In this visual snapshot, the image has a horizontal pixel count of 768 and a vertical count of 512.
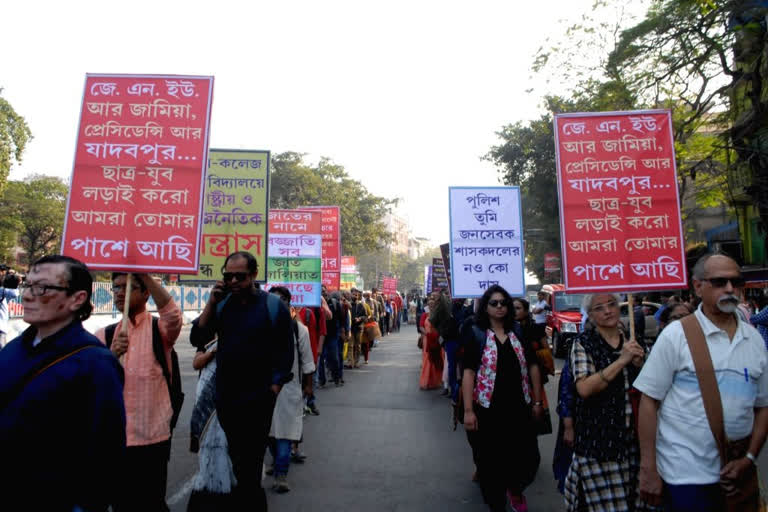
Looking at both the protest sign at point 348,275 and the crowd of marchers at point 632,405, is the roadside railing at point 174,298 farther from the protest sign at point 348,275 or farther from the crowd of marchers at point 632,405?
the crowd of marchers at point 632,405

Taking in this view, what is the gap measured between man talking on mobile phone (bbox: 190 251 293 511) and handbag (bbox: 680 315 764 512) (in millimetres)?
2473

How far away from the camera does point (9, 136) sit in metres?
31.8

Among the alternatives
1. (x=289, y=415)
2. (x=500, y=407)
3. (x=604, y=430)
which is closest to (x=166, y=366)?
(x=289, y=415)

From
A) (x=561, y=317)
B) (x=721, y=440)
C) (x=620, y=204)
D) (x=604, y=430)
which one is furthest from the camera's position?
(x=561, y=317)

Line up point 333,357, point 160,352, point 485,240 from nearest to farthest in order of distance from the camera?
1. point 160,352
2. point 485,240
3. point 333,357

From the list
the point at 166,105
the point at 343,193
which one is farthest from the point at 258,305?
the point at 343,193

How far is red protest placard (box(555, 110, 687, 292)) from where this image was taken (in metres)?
4.68

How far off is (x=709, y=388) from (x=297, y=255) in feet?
26.8

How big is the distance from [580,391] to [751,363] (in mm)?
959

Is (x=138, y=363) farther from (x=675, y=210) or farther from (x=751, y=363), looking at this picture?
(x=675, y=210)

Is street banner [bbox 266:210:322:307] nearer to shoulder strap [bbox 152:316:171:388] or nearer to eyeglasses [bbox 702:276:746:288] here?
shoulder strap [bbox 152:316:171:388]

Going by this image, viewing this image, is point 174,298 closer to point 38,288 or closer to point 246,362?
point 246,362

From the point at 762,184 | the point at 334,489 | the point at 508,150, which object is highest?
the point at 508,150

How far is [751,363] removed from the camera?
292 centimetres
